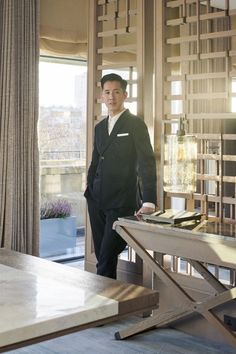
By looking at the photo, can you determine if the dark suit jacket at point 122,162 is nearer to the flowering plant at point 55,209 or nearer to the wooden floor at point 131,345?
the wooden floor at point 131,345

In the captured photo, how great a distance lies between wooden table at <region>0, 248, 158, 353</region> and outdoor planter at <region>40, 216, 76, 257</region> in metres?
3.24

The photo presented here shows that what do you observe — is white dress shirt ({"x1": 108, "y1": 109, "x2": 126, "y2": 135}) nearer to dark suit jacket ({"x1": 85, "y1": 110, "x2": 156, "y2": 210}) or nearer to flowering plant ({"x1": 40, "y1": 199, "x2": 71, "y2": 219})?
dark suit jacket ({"x1": 85, "y1": 110, "x2": 156, "y2": 210})

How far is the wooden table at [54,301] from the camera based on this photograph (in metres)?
1.36

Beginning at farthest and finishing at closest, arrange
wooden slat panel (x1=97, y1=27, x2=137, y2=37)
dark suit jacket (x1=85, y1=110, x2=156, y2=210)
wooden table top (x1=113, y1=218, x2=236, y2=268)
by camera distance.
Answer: wooden slat panel (x1=97, y1=27, x2=137, y2=37)
dark suit jacket (x1=85, y1=110, x2=156, y2=210)
wooden table top (x1=113, y1=218, x2=236, y2=268)

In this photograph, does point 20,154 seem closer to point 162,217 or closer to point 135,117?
point 135,117

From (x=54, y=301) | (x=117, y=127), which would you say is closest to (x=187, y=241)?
(x=117, y=127)

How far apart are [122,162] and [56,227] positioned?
1.93 metres

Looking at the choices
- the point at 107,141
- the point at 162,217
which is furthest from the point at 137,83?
the point at 162,217

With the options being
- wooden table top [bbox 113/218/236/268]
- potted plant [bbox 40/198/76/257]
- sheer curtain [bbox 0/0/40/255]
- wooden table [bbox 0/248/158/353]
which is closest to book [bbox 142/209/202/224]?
wooden table top [bbox 113/218/236/268]

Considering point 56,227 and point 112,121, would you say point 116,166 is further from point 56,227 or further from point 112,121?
point 56,227

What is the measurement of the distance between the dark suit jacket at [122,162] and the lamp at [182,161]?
233 millimetres

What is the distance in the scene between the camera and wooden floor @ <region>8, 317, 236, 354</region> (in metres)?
3.11

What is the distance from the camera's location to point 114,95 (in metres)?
3.59

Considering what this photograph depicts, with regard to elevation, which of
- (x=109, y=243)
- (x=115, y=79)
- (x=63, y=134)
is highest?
(x=115, y=79)
